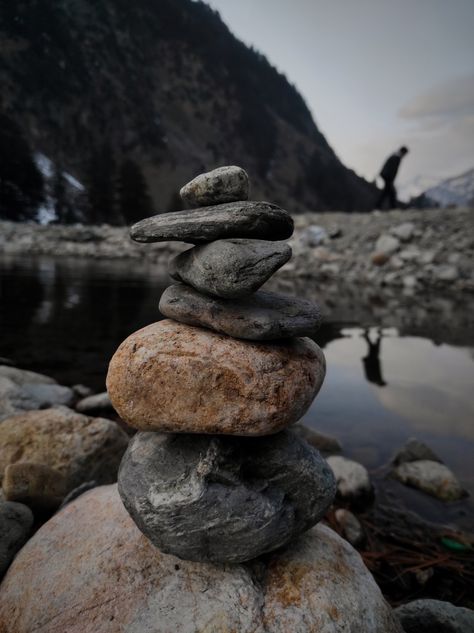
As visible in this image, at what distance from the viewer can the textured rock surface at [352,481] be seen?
183 inches

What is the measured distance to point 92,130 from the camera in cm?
9638

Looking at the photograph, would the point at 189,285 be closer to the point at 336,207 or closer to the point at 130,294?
the point at 130,294

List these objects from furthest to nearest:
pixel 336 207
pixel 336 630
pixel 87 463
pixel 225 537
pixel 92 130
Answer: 1. pixel 336 207
2. pixel 92 130
3. pixel 87 463
4. pixel 225 537
5. pixel 336 630

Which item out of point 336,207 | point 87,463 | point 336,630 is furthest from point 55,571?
point 336,207

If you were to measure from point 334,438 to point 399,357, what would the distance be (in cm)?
566

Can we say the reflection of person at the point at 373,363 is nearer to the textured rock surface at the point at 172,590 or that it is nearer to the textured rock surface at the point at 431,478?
the textured rock surface at the point at 431,478

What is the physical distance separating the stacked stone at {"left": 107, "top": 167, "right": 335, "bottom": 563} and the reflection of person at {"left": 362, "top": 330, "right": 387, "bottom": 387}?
6270 mm

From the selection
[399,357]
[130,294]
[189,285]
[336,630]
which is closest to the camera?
[336,630]

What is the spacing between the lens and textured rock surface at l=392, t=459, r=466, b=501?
4.71 m

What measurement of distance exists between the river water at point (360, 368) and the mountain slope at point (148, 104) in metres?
52.2

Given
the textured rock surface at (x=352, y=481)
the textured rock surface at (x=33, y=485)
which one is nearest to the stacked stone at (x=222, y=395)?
the textured rock surface at (x=33, y=485)

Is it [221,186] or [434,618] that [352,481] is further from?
[221,186]

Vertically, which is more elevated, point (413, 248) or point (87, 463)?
point (413, 248)

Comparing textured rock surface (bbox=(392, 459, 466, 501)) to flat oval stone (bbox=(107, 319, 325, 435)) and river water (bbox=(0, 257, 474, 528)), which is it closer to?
river water (bbox=(0, 257, 474, 528))
